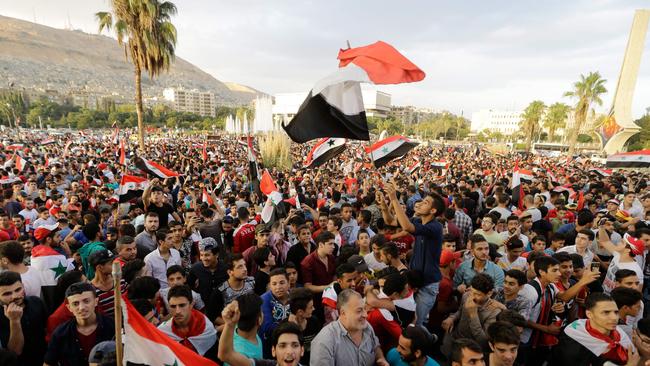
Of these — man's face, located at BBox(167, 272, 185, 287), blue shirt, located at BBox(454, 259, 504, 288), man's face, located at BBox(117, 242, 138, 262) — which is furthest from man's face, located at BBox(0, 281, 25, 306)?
blue shirt, located at BBox(454, 259, 504, 288)

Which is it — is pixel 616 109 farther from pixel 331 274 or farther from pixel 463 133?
pixel 463 133

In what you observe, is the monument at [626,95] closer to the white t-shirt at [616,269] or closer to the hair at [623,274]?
the white t-shirt at [616,269]

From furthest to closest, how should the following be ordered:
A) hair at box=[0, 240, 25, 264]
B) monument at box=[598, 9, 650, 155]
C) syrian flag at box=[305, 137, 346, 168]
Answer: monument at box=[598, 9, 650, 155]
syrian flag at box=[305, 137, 346, 168]
hair at box=[0, 240, 25, 264]

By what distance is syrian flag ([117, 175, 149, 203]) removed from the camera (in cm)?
719

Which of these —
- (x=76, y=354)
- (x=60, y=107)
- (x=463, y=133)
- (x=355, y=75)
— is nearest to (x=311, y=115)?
(x=355, y=75)

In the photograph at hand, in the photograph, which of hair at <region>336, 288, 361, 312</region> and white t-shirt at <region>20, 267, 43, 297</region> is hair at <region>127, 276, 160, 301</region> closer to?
white t-shirt at <region>20, 267, 43, 297</region>

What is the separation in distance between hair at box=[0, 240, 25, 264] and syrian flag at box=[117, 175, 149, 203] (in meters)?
3.80

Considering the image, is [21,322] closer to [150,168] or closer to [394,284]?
[394,284]

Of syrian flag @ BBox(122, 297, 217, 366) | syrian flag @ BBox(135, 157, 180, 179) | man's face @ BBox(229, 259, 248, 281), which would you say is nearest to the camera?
syrian flag @ BBox(122, 297, 217, 366)

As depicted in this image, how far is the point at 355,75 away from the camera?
4.57m

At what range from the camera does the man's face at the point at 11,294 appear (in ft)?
9.27

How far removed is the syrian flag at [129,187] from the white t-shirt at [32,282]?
3771 mm

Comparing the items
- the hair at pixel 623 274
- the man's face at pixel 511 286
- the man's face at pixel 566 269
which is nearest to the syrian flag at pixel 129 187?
the man's face at pixel 511 286

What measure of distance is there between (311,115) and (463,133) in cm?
10210
